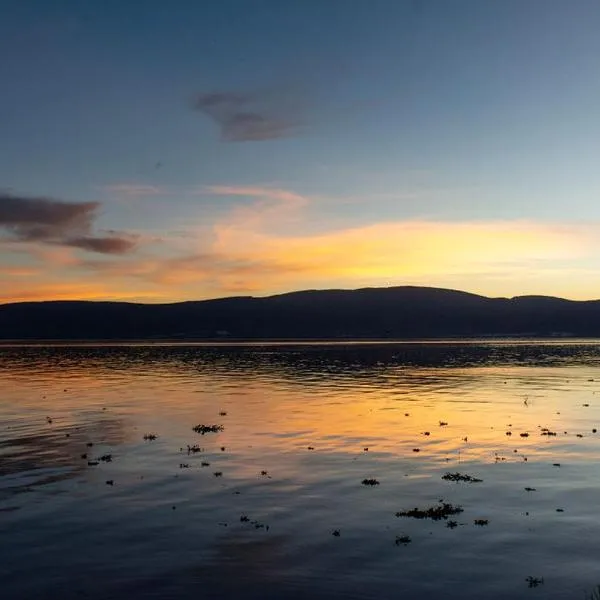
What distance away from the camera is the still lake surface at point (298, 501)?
1970 centimetres

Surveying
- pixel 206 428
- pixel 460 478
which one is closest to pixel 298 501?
pixel 460 478

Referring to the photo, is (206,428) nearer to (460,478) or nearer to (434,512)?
(460,478)

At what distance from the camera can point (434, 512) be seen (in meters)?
26.5

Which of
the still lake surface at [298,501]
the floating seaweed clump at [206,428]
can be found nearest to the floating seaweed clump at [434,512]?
the still lake surface at [298,501]

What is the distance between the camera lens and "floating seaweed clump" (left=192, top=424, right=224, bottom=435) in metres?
47.4

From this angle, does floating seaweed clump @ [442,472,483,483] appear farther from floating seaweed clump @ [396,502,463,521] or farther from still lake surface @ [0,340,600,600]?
floating seaweed clump @ [396,502,463,521]

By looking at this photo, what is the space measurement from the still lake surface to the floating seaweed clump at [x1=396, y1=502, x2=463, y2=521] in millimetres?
479

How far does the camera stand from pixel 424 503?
92.2 ft

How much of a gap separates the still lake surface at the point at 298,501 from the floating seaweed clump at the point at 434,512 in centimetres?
48

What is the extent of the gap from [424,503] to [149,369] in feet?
328

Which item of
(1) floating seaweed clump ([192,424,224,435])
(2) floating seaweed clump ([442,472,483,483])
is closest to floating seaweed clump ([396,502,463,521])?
(2) floating seaweed clump ([442,472,483,483])

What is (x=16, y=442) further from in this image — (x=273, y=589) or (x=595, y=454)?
(x=595, y=454)

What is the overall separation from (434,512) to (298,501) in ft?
20.1

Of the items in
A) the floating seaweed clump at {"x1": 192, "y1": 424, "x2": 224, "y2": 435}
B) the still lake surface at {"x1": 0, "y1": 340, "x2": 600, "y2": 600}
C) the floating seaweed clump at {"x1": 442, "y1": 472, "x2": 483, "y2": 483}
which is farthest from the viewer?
the floating seaweed clump at {"x1": 192, "y1": 424, "x2": 224, "y2": 435}
